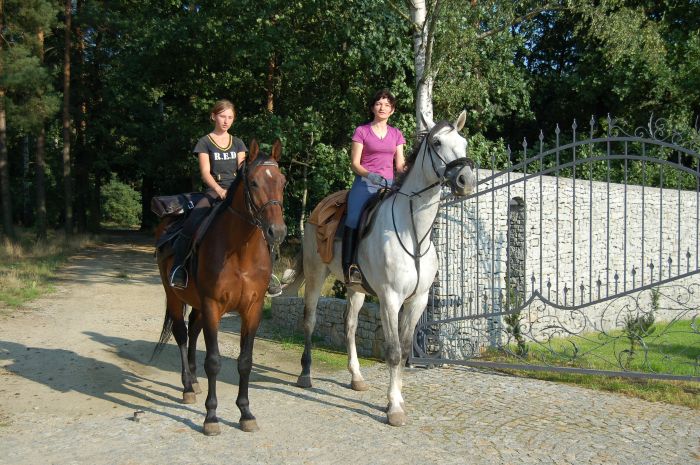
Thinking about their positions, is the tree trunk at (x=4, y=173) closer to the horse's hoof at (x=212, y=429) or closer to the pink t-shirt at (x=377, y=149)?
the pink t-shirt at (x=377, y=149)

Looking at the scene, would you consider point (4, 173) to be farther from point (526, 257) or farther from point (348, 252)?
point (348, 252)

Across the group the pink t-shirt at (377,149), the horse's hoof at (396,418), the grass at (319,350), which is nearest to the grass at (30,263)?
the grass at (319,350)

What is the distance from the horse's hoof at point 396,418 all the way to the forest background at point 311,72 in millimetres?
6751

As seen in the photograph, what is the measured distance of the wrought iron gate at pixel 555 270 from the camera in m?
7.66

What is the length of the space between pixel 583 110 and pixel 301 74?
14.5m

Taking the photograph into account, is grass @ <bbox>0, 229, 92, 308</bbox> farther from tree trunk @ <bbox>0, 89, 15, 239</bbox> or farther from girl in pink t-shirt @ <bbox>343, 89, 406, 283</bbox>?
girl in pink t-shirt @ <bbox>343, 89, 406, 283</bbox>

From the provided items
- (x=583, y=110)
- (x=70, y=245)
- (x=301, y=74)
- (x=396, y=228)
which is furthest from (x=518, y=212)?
(x=70, y=245)

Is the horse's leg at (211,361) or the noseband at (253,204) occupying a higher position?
the noseband at (253,204)

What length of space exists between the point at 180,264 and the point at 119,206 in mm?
46394

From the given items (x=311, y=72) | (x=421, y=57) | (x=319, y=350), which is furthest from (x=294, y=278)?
(x=311, y=72)

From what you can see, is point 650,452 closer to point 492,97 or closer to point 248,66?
point 492,97

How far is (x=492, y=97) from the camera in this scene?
59.8 ft

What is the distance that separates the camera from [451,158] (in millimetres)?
5754

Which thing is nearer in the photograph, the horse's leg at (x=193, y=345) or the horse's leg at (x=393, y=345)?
the horse's leg at (x=393, y=345)
